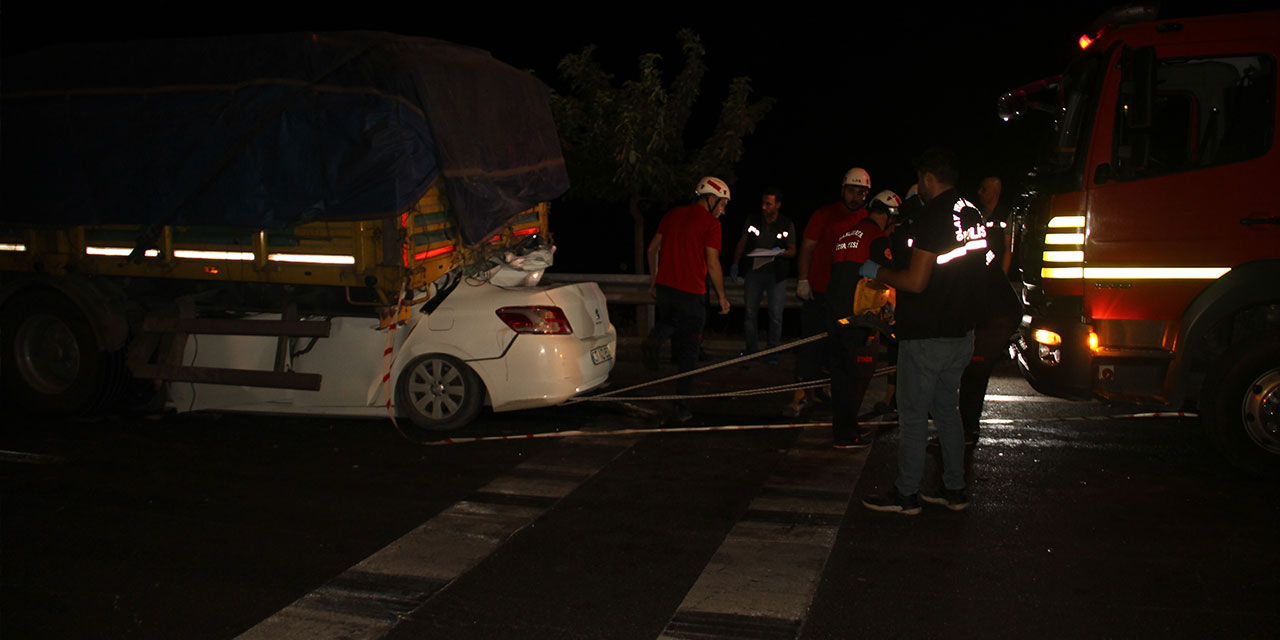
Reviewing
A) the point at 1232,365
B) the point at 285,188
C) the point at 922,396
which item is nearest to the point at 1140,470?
the point at 1232,365

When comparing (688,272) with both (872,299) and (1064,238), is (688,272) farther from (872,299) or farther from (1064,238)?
(1064,238)

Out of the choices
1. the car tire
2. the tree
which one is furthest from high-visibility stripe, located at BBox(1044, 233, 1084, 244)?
the tree

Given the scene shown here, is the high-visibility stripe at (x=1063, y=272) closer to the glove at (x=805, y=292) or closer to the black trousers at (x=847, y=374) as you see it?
the black trousers at (x=847, y=374)

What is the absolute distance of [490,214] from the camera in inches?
324

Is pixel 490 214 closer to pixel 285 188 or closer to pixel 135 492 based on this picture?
pixel 285 188

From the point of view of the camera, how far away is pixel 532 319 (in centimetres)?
788

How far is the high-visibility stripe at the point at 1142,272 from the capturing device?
6.63 m

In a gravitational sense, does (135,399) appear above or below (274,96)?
below

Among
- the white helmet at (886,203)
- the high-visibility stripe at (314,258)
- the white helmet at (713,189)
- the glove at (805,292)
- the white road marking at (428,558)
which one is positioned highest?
the white helmet at (713,189)

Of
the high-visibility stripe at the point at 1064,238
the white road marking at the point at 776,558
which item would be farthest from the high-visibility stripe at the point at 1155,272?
the white road marking at the point at 776,558

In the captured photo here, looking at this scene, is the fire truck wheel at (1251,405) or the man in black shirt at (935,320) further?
the fire truck wheel at (1251,405)

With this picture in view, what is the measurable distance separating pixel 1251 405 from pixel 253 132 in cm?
679

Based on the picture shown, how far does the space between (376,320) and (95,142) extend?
251 cm

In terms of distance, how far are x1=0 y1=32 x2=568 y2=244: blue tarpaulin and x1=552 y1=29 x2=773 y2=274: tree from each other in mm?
6957
